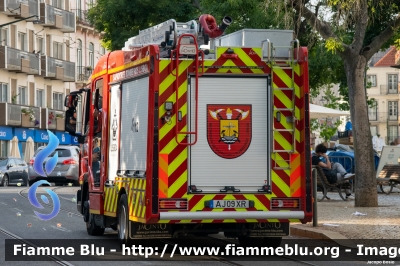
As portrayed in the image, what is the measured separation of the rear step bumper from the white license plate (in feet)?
0.37

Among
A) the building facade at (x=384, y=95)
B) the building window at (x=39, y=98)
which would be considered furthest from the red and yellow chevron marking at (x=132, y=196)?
the building facade at (x=384, y=95)

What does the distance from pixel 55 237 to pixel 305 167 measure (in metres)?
4.87

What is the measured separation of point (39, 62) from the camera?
74375 mm

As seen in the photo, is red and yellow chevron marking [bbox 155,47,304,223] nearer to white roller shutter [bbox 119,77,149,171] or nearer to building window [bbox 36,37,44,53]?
white roller shutter [bbox 119,77,149,171]

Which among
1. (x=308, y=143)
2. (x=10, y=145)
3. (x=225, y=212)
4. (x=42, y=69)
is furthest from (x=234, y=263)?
(x=42, y=69)

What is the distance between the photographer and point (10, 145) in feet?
228

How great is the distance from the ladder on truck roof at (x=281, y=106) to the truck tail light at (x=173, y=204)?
51.8 inches

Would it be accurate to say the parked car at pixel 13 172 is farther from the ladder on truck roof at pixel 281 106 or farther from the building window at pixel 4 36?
the ladder on truck roof at pixel 281 106

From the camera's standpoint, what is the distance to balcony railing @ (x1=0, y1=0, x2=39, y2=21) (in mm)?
69181

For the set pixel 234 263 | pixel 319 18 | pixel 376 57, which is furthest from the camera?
pixel 376 57

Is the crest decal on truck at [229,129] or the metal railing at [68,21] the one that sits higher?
the metal railing at [68,21]

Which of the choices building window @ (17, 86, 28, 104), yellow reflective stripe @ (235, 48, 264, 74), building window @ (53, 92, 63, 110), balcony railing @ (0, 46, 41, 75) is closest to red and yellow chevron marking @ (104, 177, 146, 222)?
yellow reflective stripe @ (235, 48, 264, 74)

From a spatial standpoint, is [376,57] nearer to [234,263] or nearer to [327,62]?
[327,62]

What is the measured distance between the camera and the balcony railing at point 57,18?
246ft
